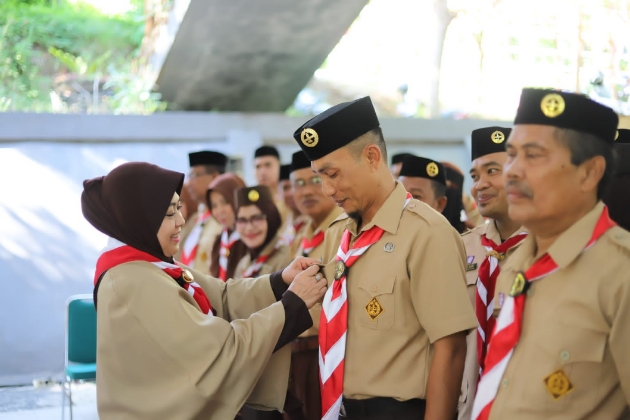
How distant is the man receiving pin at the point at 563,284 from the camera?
69.4 inches

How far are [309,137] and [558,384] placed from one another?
1.17m

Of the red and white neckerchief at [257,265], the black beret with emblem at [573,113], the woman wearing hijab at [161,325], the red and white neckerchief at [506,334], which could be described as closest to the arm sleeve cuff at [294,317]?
the woman wearing hijab at [161,325]

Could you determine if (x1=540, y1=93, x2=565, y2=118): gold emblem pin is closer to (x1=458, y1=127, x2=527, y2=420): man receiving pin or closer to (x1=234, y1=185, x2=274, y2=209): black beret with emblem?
(x1=458, y1=127, x2=527, y2=420): man receiving pin

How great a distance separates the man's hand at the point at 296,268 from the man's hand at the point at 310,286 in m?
0.17

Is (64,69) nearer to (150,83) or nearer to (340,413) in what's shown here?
(150,83)

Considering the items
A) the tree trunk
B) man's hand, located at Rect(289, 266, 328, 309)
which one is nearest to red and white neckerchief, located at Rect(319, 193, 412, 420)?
man's hand, located at Rect(289, 266, 328, 309)

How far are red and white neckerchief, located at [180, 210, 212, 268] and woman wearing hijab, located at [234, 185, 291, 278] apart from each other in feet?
4.25

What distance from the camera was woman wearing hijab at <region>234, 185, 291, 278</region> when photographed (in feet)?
15.3

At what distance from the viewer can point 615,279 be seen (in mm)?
1749

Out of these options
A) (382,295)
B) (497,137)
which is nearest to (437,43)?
(497,137)

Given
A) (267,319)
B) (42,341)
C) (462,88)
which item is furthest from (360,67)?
(267,319)

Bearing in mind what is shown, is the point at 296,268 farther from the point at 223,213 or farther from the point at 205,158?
the point at 205,158

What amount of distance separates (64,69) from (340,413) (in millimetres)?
8719

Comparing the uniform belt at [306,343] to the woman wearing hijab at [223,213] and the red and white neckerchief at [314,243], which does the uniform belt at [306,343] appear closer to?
the red and white neckerchief at [314,243]
